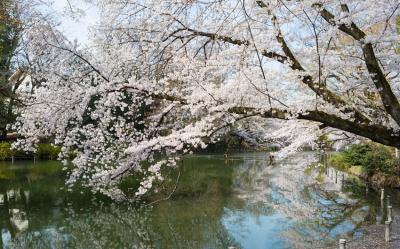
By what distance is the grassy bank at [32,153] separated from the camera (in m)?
24.8

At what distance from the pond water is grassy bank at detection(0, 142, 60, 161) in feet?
29.3

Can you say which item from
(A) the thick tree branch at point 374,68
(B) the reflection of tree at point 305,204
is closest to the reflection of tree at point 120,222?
(B) the reflection of tree at point 305,204

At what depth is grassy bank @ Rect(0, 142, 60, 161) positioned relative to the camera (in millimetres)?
24781

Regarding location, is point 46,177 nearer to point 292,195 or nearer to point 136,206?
point 136,206

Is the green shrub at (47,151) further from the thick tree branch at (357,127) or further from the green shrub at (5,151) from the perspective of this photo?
the thick tree branch at (357,127)

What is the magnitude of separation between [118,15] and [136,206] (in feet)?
25.7

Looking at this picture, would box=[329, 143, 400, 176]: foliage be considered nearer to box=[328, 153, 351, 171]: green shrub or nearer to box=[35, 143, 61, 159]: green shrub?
box=[328, 153, 351, 171]: green shrub

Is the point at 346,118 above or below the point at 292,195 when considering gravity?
above

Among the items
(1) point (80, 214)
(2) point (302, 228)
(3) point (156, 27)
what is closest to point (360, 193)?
(2) point (302, 228)

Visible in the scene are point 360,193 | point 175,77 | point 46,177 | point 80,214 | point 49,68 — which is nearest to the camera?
point 175,77

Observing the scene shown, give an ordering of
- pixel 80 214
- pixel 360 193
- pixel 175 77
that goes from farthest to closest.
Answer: pixel 360 193
pixel 80 214
pixel 175 77

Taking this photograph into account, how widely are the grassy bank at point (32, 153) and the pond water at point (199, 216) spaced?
8919 mm

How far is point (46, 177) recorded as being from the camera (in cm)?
1795

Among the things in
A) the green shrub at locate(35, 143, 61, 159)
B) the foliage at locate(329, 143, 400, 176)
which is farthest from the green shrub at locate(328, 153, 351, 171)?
the green shrub at locate(35, 143, 61, 159)
